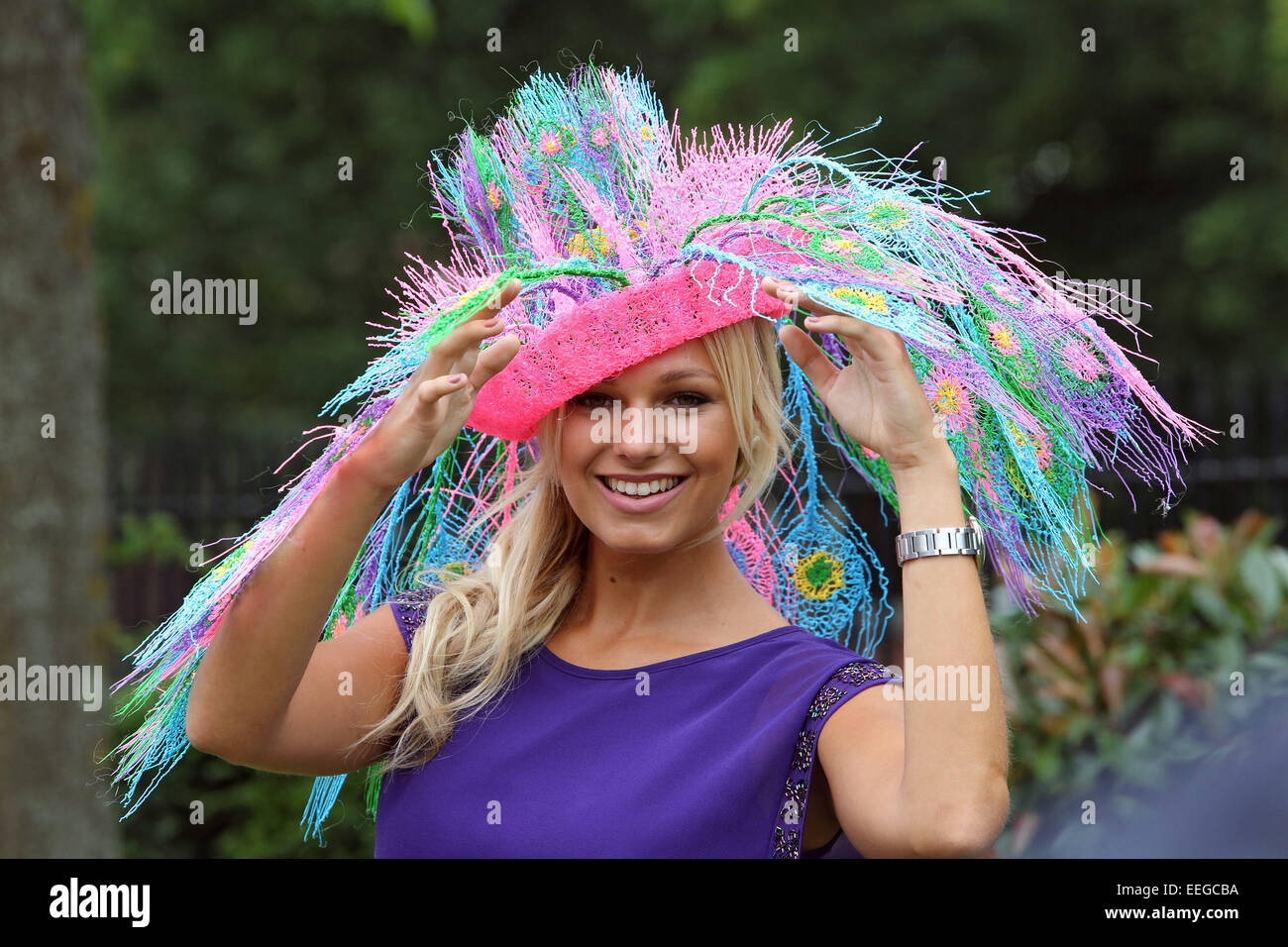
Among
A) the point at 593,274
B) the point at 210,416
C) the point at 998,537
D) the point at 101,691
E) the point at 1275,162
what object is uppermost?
the point at 1275,162

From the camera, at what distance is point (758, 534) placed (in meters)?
2.96

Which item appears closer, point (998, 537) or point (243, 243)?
point (998, 537)

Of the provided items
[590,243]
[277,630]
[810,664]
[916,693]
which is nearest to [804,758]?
[810,664]

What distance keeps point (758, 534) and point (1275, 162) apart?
8.37 meters

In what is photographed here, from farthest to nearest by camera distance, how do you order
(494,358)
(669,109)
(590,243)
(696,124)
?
(669,109), (696,124), (590,243), (494,358)

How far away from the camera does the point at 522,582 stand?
2.60 metres

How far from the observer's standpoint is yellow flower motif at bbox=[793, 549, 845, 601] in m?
2.90

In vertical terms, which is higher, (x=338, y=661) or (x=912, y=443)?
(x=912, y=443)

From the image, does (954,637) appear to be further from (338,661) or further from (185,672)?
(185,672)

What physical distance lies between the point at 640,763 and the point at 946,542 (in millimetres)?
638

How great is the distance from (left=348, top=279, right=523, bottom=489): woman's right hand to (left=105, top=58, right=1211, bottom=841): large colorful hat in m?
0.10

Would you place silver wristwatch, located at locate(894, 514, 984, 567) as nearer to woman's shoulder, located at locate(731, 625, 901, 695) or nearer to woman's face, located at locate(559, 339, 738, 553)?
woman's shoulder, located at locate(731, 625, 901, 695)

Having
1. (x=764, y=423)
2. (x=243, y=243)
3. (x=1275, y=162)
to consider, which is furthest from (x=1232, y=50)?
(x=764, y=423)

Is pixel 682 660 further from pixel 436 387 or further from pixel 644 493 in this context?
pixel 436 387
